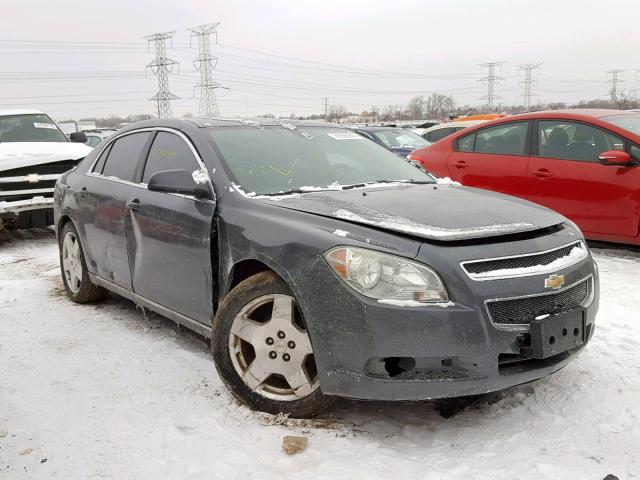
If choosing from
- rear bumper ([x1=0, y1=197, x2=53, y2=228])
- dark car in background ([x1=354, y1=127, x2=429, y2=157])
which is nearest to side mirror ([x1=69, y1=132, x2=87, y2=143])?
rear bumper ([x1=0, y1=197, x2=53, y2=228])

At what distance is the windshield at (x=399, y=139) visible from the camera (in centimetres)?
1170

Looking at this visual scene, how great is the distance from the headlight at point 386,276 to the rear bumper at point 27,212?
6607mm

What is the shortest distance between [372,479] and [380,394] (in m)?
0.36

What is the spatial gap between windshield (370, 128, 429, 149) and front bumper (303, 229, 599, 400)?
914 cm

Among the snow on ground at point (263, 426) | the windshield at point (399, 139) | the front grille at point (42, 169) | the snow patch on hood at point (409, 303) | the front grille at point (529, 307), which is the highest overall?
the windshield at point (399, 139)

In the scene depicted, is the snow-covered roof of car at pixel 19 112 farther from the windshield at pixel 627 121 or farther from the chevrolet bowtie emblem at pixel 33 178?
the windshield at pixel 627 121

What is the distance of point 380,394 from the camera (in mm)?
2658

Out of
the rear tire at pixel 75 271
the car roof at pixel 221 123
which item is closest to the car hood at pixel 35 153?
the rear tire at pixel 75 271

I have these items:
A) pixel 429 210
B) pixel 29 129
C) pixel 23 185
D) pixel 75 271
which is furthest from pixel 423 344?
pixel 29 129

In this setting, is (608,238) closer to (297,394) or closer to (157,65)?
(297,394)

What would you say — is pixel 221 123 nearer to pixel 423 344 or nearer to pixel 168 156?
pixel 168 156

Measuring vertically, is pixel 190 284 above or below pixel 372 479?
above

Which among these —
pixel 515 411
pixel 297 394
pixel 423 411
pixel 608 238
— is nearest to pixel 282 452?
pixel 297 394

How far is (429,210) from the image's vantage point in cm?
303
